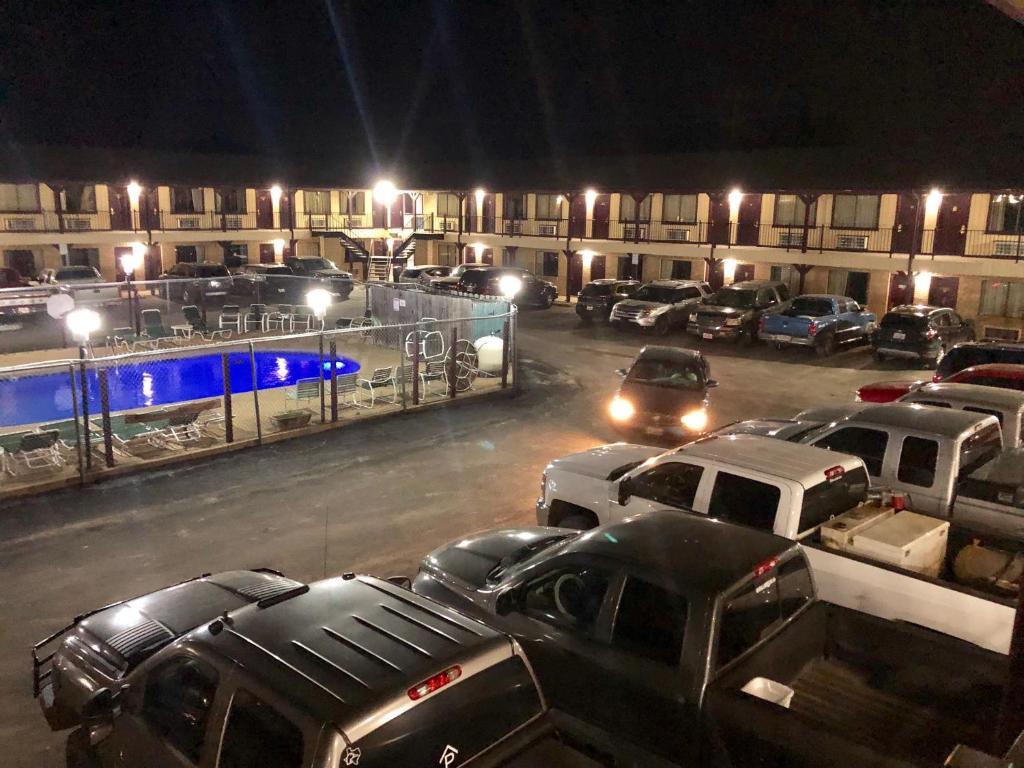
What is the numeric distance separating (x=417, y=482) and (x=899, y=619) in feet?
26.2

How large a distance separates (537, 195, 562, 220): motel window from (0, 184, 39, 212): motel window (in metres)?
22.2

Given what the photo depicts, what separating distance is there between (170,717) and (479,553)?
3.58 meters

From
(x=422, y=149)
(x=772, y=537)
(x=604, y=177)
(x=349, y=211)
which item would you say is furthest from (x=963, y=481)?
(x=422, y=149)

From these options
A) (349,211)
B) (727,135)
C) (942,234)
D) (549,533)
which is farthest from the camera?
(727,135)

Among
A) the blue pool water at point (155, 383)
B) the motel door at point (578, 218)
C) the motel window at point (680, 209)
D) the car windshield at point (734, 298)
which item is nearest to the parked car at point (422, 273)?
the motel door at point (578, 218)

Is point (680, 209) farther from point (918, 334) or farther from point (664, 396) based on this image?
point (664, 396)

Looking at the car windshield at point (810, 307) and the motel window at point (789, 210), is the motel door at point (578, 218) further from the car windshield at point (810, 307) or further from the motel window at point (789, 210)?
the car windshield at point (810, 307)

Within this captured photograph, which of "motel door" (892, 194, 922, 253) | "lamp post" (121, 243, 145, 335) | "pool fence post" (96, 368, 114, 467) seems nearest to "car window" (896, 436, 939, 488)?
"pool fence post" (96, 368, 114, 467)

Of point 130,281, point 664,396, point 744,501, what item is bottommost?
point 664,396

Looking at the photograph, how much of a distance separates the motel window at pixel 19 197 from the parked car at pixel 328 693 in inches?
1442

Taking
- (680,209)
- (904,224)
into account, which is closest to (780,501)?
(904,224)

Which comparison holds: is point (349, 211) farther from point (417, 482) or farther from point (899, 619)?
point (899, 619)

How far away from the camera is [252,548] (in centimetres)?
1034

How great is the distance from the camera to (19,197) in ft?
117
